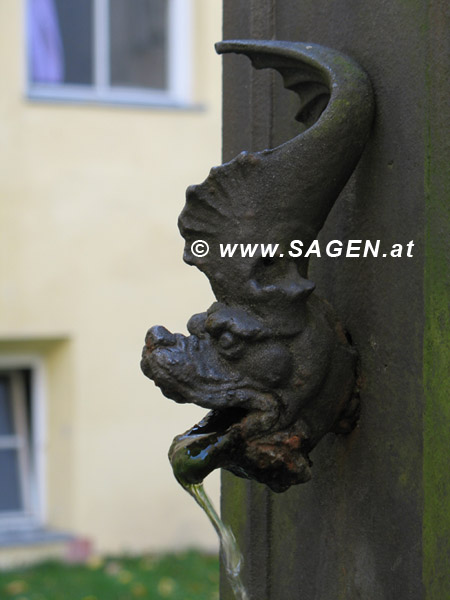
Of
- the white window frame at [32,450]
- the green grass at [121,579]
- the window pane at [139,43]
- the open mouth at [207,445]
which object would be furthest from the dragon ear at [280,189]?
the window pane at [139,43]

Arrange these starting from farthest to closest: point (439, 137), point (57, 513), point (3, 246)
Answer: point (57, 513) < point (3, 246) < point (439, 137)

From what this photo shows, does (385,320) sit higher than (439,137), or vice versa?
(439,137)

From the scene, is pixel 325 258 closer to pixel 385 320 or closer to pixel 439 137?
pixel 385 320

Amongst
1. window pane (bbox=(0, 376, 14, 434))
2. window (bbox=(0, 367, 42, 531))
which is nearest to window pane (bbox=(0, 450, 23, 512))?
window (bbox=(0, 367, 42, 531))

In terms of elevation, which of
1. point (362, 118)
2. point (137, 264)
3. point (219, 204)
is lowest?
point (137, 264)

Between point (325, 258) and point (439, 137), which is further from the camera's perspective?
point (325, 258)

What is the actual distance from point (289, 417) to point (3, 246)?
4258 mm

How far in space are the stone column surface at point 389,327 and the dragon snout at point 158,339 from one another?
25cm

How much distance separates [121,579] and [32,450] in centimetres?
106

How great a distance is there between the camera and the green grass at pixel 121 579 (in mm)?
4738

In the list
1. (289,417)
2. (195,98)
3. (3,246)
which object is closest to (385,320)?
(289,417)

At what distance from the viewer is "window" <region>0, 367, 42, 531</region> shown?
5.68 metres

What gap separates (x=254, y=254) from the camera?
1.20m

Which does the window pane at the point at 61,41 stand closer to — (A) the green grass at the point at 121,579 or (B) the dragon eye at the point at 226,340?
(A) the green grass at the point at 121,579
